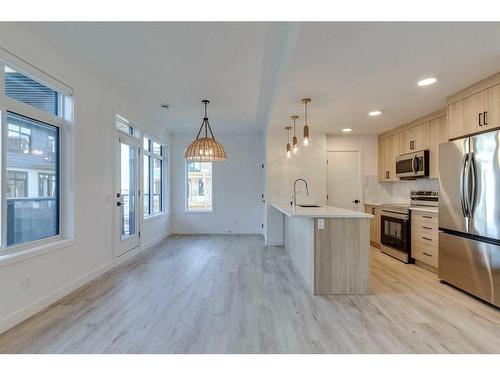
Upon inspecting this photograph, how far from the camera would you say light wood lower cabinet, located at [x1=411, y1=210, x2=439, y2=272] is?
3.86m

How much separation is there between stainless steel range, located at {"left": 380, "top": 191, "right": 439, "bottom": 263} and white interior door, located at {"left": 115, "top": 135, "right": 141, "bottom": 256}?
451 centimetres

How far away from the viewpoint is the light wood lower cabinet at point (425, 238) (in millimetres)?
3859

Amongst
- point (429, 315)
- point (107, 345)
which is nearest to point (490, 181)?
point (429, 315)

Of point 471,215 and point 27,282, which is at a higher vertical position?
point 471,215

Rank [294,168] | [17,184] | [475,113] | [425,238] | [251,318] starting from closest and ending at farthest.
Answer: [251,318]
[17,184]
[475,113]
[425,238]
[294,168]

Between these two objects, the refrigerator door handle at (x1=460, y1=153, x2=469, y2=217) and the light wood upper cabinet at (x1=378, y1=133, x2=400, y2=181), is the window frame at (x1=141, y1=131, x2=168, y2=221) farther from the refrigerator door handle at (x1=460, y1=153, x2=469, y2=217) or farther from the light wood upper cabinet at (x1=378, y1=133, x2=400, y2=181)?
the refrigerator door handle at (x1=460, y1=153, x2=469, y2=217)

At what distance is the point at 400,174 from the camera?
508 centimetres

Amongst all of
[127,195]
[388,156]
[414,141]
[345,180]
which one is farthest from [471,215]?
[127,195]

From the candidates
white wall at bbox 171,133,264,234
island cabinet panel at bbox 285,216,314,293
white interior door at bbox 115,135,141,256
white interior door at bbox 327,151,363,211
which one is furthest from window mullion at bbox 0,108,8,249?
white interior door at bbox 327,151,363,211

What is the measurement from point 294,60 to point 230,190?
4.94 meters

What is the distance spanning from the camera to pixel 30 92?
9.05ft

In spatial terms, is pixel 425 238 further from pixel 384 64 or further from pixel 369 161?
pixel 384 64
